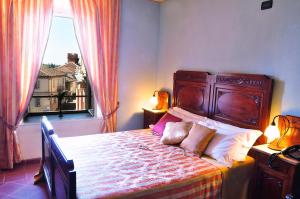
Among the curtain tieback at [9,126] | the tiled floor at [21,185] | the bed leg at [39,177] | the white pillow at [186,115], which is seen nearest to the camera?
the tiled floor at [21,185]

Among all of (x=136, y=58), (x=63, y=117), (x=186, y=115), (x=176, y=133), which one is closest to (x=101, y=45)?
(x=136, y=58)

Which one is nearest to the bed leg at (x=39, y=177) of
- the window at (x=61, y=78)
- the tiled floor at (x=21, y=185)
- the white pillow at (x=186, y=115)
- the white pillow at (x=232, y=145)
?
the tiled floor at (x=21, y=185)

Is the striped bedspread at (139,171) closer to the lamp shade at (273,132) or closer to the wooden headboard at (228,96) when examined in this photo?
the lamp shade at (273,132)

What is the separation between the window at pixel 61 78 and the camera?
3643 millimetres

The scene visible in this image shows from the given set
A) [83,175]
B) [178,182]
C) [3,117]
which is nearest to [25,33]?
[3,117]

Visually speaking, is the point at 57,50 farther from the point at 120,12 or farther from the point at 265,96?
the point at 265,96

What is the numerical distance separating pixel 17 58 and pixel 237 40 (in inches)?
111

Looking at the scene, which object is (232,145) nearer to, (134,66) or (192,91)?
(192,91)

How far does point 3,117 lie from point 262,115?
10.5 ft

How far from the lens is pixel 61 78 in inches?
151

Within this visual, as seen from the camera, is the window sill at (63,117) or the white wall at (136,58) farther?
the white wall at (136,58)

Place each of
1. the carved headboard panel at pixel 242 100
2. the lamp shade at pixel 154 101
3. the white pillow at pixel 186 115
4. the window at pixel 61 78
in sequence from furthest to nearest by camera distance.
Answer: the lamp shade at pixel 154 101, the window at pixel 61 78, the white pillow at pixel 186 115, the carved headboard panel at pixel 242 100

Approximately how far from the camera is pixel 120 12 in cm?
372

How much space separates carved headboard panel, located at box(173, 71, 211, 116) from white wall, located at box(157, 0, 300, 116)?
5.7 inches
